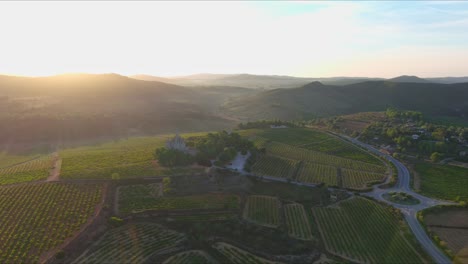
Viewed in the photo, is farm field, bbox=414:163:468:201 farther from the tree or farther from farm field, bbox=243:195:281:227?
farm field, bbox=243:195:281:227

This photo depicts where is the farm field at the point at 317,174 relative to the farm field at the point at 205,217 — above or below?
above

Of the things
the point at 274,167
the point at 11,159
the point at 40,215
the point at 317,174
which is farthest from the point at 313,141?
the point at 11,159

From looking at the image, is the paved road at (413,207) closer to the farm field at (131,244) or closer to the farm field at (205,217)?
the farm field at (205,217)

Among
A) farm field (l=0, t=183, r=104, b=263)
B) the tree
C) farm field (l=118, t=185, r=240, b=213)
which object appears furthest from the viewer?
the tree

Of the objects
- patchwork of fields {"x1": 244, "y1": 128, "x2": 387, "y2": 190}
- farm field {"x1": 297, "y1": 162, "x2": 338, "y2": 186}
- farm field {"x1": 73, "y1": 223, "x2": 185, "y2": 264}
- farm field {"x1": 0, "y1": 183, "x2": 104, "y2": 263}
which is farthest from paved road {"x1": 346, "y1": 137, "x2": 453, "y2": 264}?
farm field {"x1": 0, "y1": 183, "x2": 104, "y2": 263}

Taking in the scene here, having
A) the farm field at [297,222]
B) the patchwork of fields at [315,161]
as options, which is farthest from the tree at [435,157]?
the farm field at [297,222]

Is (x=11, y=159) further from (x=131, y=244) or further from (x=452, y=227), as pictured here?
(x=452, y=227)
